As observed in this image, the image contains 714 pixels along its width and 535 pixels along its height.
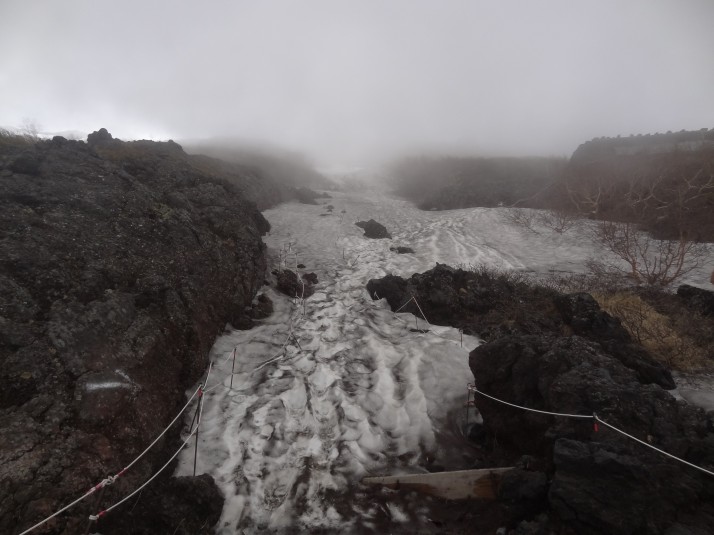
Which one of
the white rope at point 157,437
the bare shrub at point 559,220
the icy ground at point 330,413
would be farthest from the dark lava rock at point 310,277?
the bare shrub at point 559,220

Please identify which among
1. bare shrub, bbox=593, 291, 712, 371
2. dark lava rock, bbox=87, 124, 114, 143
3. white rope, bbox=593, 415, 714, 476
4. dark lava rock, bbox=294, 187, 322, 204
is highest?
dark lava rock, bbox=87, 124, 114, 143

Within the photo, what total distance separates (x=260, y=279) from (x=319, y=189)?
2770 centimetres

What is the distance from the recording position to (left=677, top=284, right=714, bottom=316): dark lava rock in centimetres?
872

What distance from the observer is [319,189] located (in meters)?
37.5

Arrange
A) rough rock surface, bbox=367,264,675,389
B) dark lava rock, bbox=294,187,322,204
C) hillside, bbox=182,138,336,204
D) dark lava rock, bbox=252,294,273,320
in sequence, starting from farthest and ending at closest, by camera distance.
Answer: hillside, bbox=182,138,336,204, dark lava rock, bbox=294,187,322,204, dark lava rock, bbox=252,294,273,320, rough rock surface, bbox=367,264,675,389

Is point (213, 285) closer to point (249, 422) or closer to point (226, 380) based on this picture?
point (226, 380)

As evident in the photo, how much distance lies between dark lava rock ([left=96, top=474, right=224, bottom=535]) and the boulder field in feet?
12.3

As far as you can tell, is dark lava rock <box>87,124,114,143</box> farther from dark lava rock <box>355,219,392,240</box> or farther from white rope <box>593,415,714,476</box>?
white rope <box>593,415,714,476</box>

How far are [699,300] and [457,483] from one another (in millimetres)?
9133

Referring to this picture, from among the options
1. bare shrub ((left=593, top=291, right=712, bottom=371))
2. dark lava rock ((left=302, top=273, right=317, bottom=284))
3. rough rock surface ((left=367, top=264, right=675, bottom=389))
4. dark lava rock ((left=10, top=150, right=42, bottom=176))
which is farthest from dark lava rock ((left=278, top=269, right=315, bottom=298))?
bare shrub ((left=593, top=291, right=712, bottom=371))

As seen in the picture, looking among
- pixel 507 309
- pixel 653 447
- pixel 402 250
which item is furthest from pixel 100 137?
pixel 653 447

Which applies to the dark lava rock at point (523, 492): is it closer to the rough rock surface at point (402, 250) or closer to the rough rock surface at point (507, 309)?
the rough rock surface at point (507, 309)

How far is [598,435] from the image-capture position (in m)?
4.14

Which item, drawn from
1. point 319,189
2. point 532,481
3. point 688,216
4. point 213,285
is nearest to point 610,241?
point 688,216
